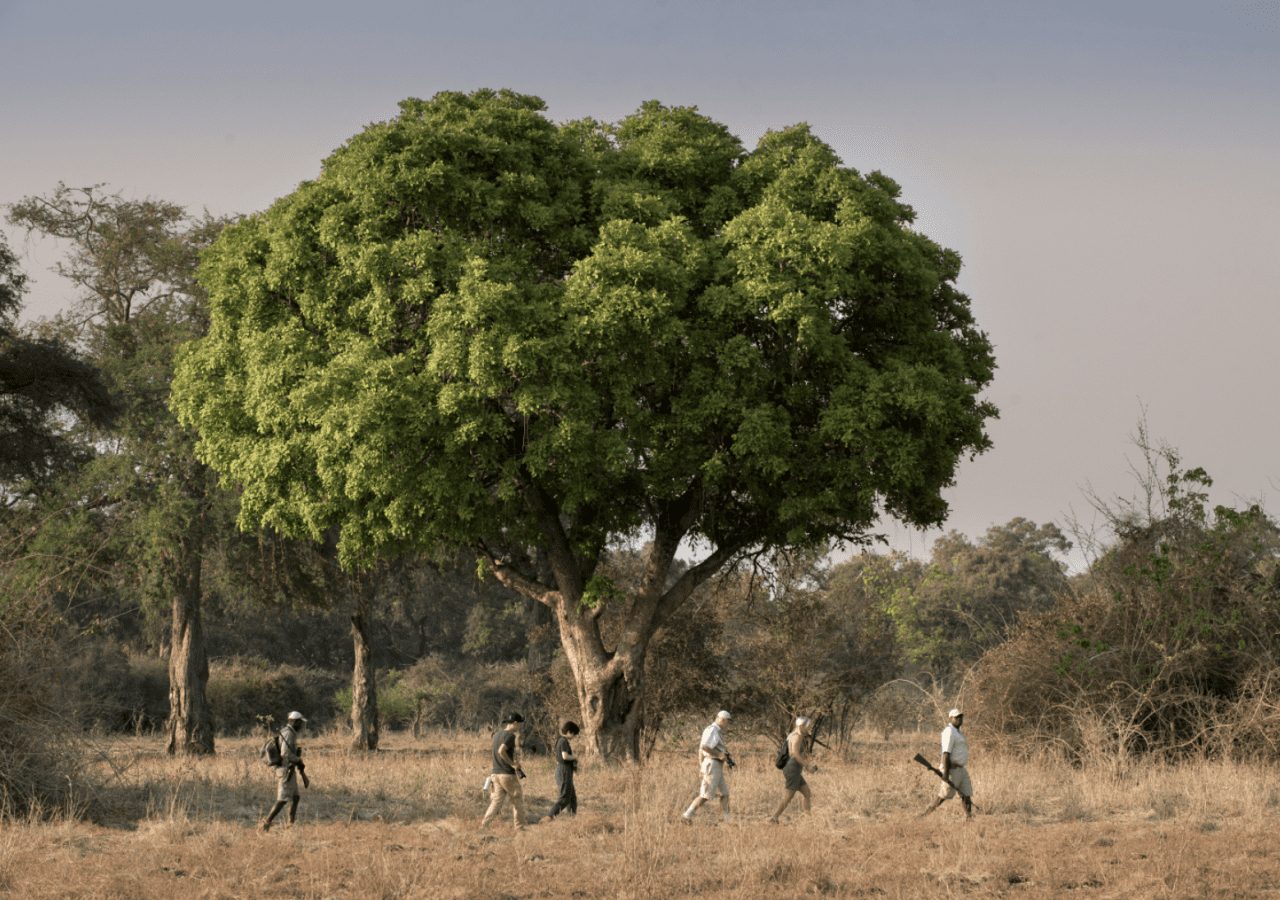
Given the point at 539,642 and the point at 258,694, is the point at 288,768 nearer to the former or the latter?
the point at 258,694

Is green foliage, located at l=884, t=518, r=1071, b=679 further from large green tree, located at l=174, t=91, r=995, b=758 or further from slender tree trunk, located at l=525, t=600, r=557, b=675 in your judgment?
large green tree, located at l=174, t=91, r=995, b=758

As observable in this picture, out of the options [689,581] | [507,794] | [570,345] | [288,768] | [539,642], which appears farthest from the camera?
[539,642]

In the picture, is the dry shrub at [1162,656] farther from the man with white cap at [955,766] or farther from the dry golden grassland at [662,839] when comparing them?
the man with white cap at [955,766]

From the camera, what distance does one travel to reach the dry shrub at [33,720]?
17047mm

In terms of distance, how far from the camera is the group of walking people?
16.7 metres

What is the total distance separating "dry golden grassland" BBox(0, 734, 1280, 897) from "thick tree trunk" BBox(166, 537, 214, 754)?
27.2 feet

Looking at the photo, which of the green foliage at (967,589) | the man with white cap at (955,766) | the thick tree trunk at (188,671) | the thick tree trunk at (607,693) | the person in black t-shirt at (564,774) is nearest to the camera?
the man with white cap at (955,766)

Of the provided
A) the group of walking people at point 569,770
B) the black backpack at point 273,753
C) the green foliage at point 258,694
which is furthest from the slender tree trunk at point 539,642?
the black backpack at point 273,753

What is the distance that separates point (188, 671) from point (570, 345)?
14485 mm

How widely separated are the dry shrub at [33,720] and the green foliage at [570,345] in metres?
5.71

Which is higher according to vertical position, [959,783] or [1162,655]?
[1162,655]

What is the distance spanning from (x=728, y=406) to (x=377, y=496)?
6.19m

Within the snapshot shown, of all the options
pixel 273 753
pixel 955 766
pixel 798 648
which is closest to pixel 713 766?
pixel 955 766

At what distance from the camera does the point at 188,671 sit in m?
31.4
